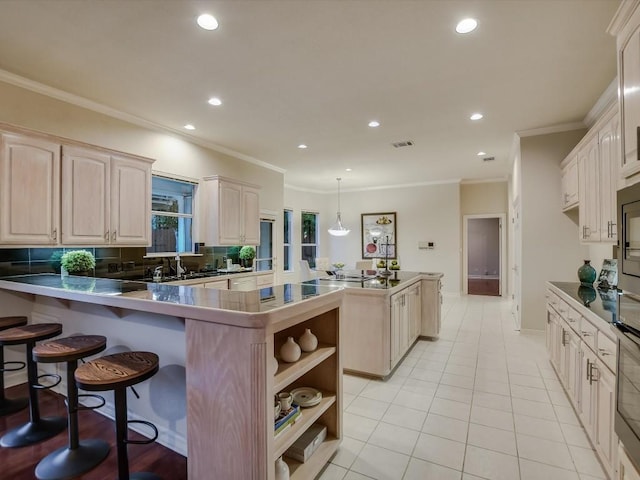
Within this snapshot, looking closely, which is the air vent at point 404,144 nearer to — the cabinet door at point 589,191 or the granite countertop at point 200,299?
the cabinet door at point 589,191

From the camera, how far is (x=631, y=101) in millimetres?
1743

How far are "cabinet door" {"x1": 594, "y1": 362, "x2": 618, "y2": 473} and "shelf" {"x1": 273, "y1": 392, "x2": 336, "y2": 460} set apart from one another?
1.51 m

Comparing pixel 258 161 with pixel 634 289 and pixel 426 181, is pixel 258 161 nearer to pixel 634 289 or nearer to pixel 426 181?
pixel 426 181

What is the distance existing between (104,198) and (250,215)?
2.34 metres

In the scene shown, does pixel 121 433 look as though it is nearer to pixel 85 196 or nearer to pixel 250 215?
pixel 85 196

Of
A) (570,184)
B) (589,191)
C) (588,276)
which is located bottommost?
(588,276)

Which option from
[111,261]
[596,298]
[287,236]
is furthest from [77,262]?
[287,236]

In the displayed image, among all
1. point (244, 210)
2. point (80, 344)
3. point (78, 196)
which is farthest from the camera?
point (244, 210)

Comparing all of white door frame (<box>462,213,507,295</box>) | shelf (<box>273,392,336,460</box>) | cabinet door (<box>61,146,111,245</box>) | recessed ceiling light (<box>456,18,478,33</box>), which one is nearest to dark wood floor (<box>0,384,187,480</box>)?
shelf (<box>273,392,336,460</box>)

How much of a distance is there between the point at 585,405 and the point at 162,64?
4.20m

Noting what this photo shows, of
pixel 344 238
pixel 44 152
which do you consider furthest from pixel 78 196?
pixel 344 238

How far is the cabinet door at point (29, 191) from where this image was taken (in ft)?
8.82

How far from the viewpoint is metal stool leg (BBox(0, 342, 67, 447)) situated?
2.13 meters

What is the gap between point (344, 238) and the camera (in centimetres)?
953
